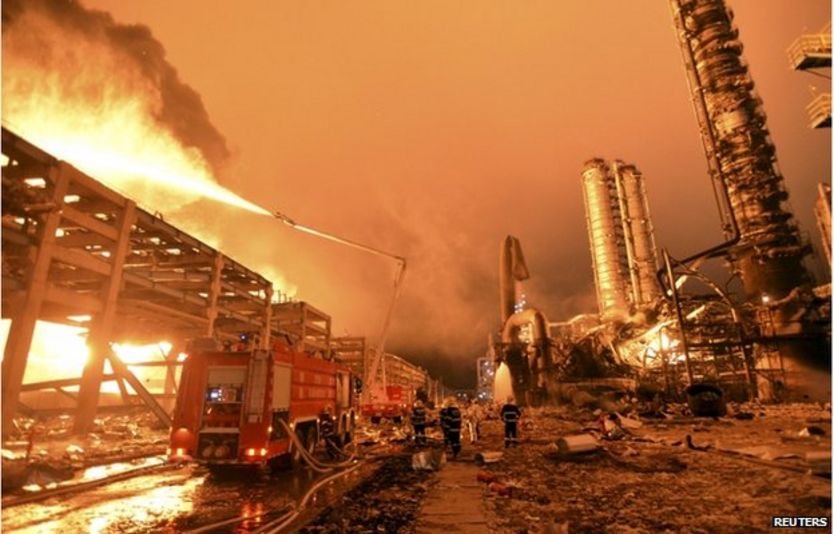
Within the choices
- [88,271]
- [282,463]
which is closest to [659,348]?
[282,463]

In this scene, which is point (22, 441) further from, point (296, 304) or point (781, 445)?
point (296, 304)

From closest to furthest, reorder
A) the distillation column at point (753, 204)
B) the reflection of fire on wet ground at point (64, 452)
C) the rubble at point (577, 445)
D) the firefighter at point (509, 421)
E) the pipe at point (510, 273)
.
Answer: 1. the reflection of fire on wet ground at point (64, 452)
2. the rubble at point (577, 445)
3. the firefighter at point (509, 421)
4. the distillation column at point (753, 204)
5. the pipe at point (510, 273)

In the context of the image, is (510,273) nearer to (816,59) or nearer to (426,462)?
(816,59)

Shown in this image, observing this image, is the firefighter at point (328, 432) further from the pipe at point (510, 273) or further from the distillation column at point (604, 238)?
the distillation column at point (604, 238)

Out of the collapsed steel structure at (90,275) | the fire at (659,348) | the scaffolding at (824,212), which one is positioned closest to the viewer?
the collapsed steel structure at (90,275)

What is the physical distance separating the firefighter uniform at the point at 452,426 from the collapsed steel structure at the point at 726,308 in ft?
62.7

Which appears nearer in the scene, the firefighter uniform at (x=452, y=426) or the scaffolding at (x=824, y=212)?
the firefighter uniform at (x=452, y=426)

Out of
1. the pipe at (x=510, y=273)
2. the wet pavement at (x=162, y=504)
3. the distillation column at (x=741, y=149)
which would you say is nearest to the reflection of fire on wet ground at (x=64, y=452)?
the wet pavement at (x=162, y=504)

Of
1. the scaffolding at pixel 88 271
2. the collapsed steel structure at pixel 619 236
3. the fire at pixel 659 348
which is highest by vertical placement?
the collapsed steel structure at pixel 619 236

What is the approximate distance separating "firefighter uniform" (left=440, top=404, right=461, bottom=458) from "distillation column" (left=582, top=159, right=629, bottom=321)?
33.9 meters

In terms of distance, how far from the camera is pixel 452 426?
38.9ft

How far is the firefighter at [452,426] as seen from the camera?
461 inches

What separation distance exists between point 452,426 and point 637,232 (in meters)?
40.2

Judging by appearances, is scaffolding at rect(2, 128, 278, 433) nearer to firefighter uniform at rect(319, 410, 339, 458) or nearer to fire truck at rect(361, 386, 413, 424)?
firefighter uniform at rect(319, 410, 339, 458)
